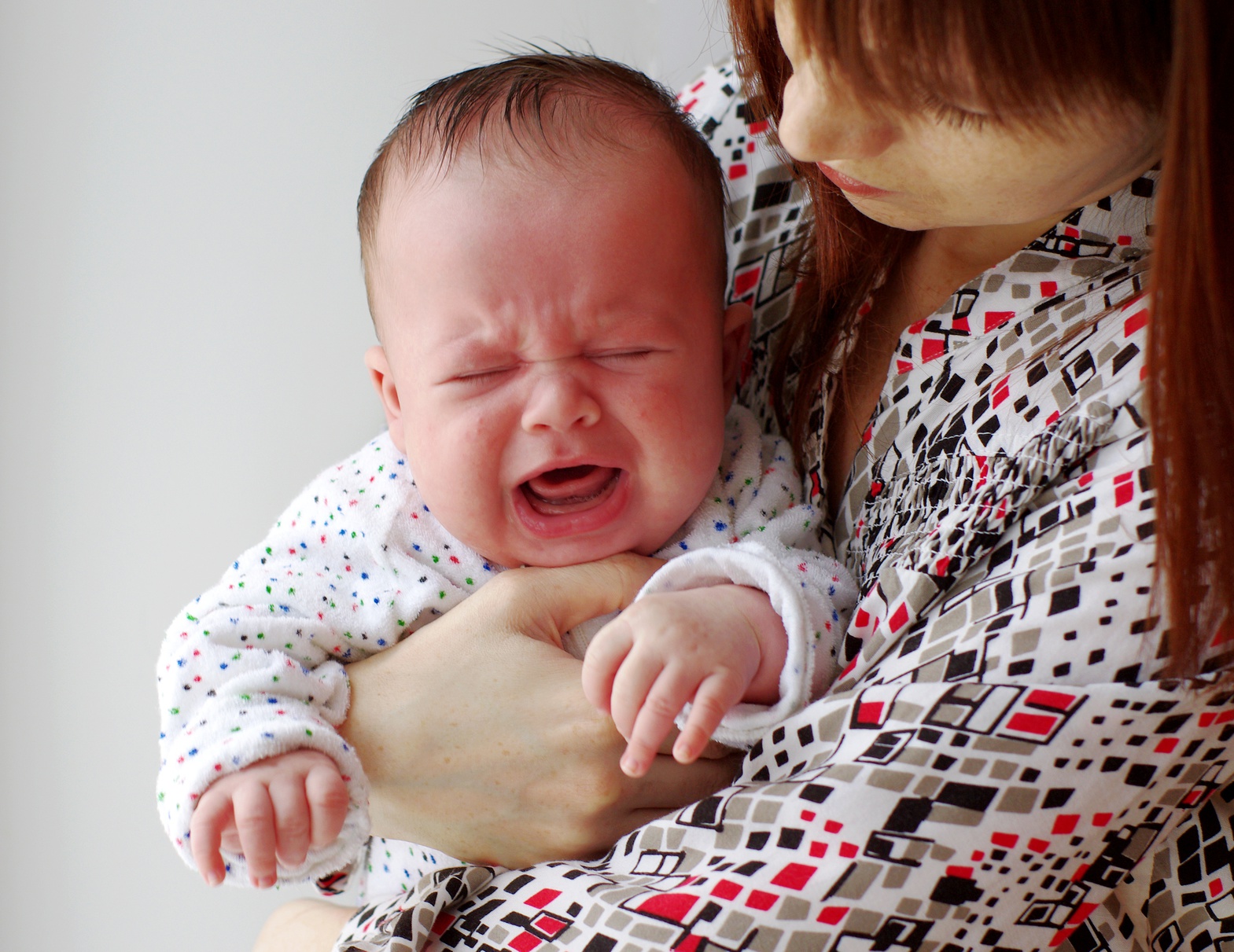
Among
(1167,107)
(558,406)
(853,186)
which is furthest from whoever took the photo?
(558,406)

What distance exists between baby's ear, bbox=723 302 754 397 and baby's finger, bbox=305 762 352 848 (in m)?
0.59

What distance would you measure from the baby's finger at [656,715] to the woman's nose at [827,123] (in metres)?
0.40

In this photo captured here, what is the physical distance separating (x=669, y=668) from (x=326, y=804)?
0.97 feet

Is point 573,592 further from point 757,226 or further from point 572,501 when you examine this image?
point 757,226

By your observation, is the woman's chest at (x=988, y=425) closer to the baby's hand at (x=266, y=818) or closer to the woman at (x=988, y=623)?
the woman at (x=988, y=623)

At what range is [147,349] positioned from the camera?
1.62 meters

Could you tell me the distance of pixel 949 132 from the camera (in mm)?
664

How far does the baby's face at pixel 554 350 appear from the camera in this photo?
0.92 metres

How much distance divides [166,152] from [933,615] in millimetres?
1453

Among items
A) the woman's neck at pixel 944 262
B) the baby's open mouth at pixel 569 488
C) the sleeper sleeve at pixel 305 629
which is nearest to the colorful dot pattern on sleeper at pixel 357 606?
the sleeper sleeve at pixel 305 629

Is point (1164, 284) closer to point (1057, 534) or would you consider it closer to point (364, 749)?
point (1057, 534)

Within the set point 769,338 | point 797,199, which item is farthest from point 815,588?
point 797,199

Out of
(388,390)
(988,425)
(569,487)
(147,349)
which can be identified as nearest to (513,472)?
(569,487)

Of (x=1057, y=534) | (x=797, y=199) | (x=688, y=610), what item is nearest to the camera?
(x=1057, y=534)
